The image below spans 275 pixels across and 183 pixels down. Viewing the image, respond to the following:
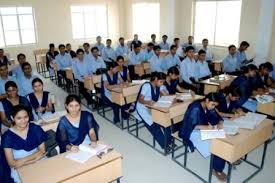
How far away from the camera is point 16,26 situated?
34.3ft

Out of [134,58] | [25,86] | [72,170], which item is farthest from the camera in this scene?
[134,58]

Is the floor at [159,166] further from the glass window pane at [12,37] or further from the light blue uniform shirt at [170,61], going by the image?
the glass window pane at [12,37]

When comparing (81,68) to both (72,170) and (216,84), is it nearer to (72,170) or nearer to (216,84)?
(216,84)

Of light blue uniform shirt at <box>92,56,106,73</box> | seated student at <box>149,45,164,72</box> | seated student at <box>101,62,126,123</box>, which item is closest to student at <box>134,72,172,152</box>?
seated student at <box>101,62,126,123</box>

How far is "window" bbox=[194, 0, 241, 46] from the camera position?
846cm

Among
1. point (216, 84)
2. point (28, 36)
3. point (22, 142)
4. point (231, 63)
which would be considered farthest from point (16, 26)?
point (22, 142)

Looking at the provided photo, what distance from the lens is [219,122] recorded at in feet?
11.3

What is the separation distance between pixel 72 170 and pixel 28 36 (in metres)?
9.66

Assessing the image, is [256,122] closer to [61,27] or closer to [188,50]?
[188,50]

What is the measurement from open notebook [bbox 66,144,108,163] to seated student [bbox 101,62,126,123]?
2518 millimetres

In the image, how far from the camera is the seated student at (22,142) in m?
2.74

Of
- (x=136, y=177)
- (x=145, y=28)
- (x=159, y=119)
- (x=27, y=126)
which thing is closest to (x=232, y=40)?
(x=145, y=28)

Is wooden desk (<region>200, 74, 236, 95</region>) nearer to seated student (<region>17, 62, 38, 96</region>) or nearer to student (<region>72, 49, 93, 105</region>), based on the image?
student (<region>72, 49, 93, 105</region>)

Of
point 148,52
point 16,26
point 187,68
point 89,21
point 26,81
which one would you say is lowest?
point 26,81
